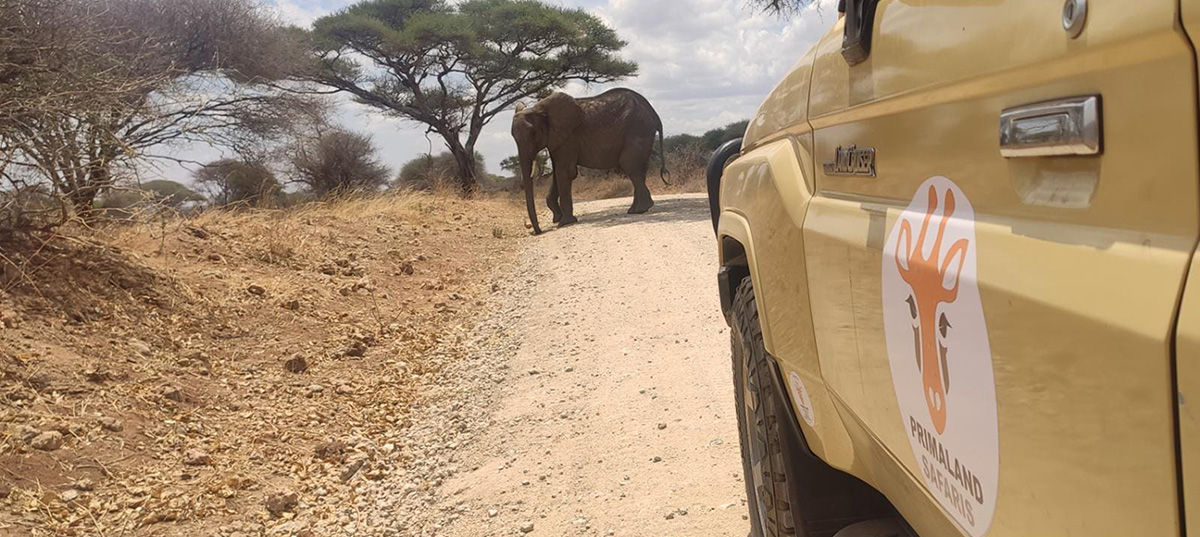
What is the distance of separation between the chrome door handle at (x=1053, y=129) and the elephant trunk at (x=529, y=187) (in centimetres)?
1407

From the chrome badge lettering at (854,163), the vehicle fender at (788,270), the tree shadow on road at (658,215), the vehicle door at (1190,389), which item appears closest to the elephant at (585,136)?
the tree shadow on road at (658,215)

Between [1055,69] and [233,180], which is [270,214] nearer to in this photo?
[233,180]

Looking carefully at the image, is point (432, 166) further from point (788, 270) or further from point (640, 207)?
point (788, 270)

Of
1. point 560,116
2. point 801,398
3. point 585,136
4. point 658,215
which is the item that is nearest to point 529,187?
point 560,116

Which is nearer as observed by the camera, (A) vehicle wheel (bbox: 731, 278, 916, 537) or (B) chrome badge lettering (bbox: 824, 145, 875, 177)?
(B) chrome badge lettering (bbox: 824, 145, 875, 177)

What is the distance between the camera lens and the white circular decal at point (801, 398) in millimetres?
2117

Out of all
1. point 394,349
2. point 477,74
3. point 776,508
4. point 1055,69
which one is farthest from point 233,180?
point 1055,69

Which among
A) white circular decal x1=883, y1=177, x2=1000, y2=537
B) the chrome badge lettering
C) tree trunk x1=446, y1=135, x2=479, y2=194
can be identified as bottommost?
white circular decal x1=883, y1=177, x2=1000, y2=537

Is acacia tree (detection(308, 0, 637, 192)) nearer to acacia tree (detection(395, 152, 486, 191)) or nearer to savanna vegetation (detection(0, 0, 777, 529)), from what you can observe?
acacia tree (detection(395, 152, 486, 191))

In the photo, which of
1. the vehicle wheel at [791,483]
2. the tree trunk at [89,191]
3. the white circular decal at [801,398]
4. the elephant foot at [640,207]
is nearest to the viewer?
the white circular decal at [801,398]

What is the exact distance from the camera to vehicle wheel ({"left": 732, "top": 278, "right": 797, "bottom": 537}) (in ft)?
7.94

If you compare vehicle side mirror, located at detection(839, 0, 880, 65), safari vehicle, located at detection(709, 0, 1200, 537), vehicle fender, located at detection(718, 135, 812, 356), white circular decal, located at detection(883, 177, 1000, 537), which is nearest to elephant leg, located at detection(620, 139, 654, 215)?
vehicle fender, located at detection(718, 135, 812, 356)

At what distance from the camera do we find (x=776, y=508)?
2.43 m

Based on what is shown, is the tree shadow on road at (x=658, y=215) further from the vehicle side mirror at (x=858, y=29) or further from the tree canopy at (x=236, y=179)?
the vehicle side mirror at (x=858, y=29)
